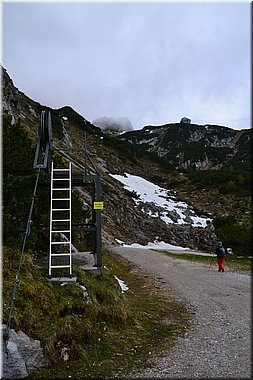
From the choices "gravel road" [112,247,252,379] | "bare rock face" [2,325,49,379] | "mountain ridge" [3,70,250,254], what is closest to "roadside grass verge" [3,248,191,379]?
"bare rock face" [2,325,49,379]

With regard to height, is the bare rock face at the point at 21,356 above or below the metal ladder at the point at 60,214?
below

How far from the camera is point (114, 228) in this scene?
34.9 meters

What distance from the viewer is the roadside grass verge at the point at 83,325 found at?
537 cm

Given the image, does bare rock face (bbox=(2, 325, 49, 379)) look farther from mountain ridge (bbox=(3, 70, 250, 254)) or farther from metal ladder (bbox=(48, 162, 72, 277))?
mountain ridge (bbox=(3, 70, 250, 254))

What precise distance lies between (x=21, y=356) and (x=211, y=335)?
3.91 metres

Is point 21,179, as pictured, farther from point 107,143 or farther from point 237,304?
point 107,143

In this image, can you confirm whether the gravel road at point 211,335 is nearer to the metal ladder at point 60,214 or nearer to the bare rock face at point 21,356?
the bare rock face at point 21,356

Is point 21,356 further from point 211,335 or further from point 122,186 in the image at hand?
point 122,186

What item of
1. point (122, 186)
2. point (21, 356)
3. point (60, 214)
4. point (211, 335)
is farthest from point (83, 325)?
point (122, 186)

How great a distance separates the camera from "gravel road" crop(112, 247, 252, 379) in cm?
549

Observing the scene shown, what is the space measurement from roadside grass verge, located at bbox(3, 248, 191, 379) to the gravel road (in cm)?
34

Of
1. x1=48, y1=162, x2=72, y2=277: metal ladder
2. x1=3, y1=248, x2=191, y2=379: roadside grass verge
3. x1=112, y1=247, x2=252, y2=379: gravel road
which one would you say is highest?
x1=48, y1=162, x2=72, y2=277: metal ladder

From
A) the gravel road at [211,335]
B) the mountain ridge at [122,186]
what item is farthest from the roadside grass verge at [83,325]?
the mountain ridge at [122,186]

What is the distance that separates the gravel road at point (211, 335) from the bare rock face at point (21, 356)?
130 cm
